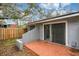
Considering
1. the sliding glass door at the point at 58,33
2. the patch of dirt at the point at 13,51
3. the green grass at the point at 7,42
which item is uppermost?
the sliding glass door at the point at 58,33

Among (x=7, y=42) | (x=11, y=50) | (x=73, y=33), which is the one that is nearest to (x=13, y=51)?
(x=11, y=50)

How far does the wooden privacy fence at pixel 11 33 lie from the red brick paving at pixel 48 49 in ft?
1.04

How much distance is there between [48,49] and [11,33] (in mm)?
897

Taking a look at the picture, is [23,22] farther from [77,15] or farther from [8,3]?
[77,15]

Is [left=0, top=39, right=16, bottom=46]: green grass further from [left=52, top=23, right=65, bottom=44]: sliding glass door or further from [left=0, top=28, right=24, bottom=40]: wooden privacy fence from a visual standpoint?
[left=52, top=23, right=65, bottom=44]: sliding glass door

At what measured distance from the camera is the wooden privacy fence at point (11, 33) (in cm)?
384

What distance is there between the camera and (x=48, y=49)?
12.7 feet

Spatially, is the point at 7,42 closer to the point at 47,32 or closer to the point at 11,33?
the point at 11,33

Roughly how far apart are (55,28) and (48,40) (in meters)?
0.37

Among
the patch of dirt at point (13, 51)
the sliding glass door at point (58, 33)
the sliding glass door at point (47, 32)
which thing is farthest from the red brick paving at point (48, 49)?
the sliding glass door at point (47, 32)

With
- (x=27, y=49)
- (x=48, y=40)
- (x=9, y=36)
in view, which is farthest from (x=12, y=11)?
(x=48, y=40)

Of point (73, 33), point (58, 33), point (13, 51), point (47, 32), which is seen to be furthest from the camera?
point (47, 32)

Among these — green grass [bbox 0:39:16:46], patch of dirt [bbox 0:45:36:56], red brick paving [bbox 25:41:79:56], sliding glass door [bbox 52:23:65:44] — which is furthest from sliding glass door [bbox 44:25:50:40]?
green grass [bbox 0:39:16:46]

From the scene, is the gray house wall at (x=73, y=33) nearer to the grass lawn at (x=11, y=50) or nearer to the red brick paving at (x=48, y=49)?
the red brick paving at (x=48, y=49)
